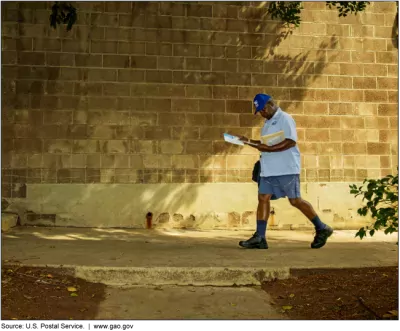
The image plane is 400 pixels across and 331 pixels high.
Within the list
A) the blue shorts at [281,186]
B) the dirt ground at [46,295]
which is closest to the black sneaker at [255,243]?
the blue shorts at [281,186]

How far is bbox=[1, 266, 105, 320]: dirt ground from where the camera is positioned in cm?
312

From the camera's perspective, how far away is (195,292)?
12.3 feet

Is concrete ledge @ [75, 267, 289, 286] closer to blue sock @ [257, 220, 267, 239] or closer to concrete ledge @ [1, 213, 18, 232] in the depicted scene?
blue sock @ [257, 220, 267, 239]

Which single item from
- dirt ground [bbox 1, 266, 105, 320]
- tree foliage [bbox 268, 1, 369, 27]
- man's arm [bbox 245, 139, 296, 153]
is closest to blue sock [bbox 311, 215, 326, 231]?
man's arm [bbox 245, 139, 296, 153]

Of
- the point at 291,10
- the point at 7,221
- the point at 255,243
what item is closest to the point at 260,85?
the point at 291,10

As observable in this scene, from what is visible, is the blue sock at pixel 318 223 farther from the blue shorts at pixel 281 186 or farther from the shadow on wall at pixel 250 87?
the shadow on wall at pixel 250 87

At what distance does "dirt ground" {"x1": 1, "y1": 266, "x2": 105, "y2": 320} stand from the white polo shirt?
2.09m

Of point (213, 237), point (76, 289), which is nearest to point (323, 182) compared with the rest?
point (213, 237)

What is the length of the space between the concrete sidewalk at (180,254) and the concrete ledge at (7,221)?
0.09m

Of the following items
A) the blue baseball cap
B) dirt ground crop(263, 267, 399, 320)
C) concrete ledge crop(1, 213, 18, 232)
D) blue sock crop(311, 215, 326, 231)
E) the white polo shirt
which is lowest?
dirt ground crop(263, 267, 399, 320)

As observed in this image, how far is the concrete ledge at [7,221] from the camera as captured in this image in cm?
587

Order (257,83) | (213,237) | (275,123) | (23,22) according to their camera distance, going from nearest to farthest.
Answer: (275,123) → (213,237) → (23,22) → (257,83)

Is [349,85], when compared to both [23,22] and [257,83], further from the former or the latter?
[23,22]

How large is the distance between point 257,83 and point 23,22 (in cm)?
334
